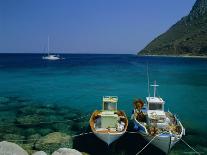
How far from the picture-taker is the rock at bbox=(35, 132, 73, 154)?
27.5 m

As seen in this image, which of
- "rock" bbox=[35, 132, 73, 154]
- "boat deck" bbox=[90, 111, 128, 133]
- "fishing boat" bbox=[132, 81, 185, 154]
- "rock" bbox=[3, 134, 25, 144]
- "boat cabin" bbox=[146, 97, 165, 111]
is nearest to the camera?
"fishing boat" bbox=[132, 81, 185, 154]

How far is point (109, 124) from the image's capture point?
1181 inches

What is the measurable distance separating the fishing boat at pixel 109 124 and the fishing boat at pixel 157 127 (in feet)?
5.46

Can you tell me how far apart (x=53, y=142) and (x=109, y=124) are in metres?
5.41

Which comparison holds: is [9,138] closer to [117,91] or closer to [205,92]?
[117,91]

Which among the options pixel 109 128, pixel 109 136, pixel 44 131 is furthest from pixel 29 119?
pixel 109 136

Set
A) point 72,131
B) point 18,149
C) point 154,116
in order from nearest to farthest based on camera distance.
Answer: point 18,149
point 154,116
point 72,131

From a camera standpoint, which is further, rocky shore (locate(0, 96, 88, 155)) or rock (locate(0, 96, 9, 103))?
rock (locate(0, 96, 9, 103))

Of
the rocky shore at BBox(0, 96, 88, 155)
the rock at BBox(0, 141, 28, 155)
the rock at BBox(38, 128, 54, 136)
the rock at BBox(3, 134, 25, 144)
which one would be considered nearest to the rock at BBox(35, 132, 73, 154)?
the rocky shore at BBox(0, 96, 88, 155)

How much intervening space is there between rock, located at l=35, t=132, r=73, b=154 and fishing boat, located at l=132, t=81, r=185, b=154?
6733mm

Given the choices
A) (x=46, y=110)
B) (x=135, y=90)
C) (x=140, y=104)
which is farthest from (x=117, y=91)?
(x=140, y=104)

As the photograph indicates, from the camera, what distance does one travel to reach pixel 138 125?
30609 mm

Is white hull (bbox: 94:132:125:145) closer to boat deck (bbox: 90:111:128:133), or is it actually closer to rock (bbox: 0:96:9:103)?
boat deck (bbox: 90:111:128:133)

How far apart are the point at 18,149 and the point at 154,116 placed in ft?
42.2
